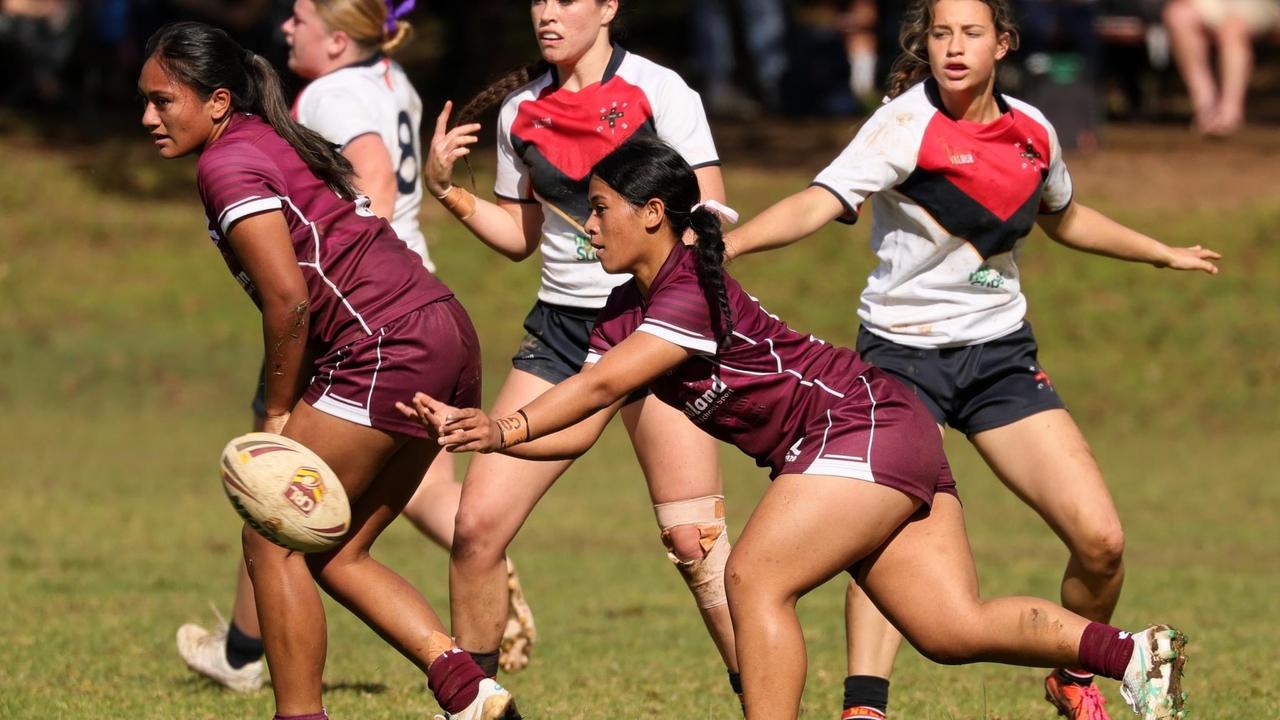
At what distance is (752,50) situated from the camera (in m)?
22.3

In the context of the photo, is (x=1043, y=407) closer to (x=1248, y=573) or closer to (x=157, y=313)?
(x=1248, y=573)

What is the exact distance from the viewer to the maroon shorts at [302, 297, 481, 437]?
4.68 meters

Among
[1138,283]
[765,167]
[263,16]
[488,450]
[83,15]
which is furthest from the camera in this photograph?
[83,15]

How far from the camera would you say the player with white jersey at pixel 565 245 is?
533 cm

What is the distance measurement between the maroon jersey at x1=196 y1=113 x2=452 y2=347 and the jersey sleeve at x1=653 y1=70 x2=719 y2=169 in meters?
1.03

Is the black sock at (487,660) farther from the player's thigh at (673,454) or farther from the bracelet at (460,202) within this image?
the bracelet at (460,202)

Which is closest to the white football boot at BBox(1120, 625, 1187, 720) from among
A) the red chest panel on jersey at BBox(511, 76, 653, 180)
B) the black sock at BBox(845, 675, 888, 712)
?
the black sock at BBox(845, 675, 888, 712)

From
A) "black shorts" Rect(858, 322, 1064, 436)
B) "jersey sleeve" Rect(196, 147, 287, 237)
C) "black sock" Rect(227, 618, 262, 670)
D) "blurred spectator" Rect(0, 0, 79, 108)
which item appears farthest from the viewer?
"blurred spectator" Rect(0, 0, 79, 108)

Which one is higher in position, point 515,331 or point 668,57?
point 515,331

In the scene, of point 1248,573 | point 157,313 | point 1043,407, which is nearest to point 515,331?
point 157,313

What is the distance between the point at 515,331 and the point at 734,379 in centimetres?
1114

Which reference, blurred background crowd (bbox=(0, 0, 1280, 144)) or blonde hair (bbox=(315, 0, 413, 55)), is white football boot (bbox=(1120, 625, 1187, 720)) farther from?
blurred background crowd (bbox=(0, 0, 1280, 144))

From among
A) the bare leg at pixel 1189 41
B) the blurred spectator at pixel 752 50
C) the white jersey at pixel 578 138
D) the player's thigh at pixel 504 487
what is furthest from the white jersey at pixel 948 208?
the blurred spectator at pixel 752 50

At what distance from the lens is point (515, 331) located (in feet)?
51.0
